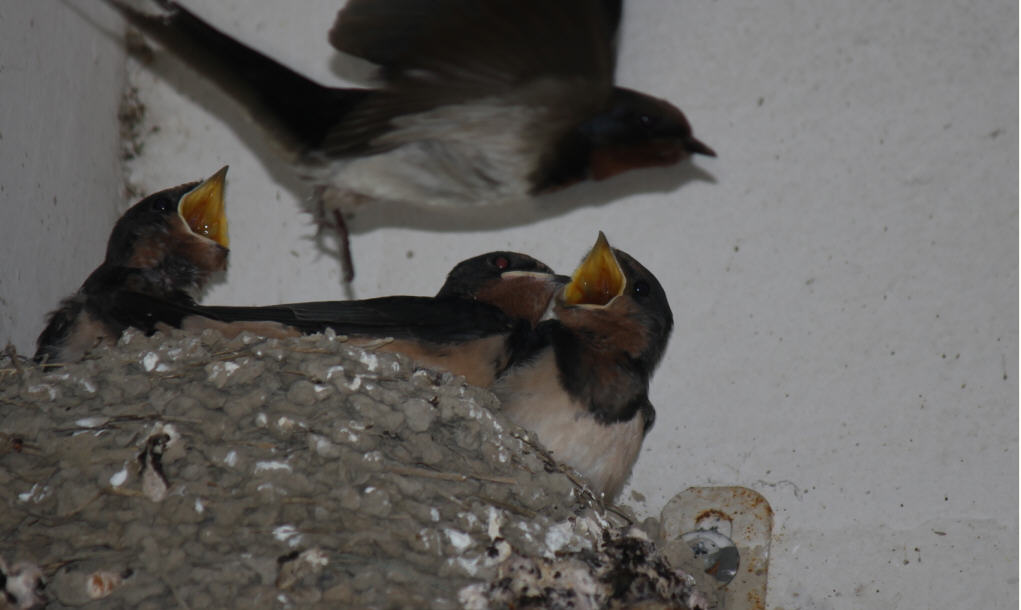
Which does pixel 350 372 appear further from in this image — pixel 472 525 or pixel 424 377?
pixel 472 525

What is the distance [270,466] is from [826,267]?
58.6 inches

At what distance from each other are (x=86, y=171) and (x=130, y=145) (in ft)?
0.96

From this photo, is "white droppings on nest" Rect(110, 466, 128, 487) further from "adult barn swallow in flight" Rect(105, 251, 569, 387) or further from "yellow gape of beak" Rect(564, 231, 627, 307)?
"yellow gape of beak" Rect(564, 231, 627, 307)

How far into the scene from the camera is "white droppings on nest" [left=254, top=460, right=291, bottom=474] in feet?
6.89

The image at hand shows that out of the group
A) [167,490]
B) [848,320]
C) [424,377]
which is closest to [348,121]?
[424,377]

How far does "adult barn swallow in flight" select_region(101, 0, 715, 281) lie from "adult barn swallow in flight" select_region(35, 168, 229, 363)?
25 centimetres

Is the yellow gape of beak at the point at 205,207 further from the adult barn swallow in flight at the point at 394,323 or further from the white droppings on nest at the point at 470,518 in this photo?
the white droppings on nest at the point at 470,518

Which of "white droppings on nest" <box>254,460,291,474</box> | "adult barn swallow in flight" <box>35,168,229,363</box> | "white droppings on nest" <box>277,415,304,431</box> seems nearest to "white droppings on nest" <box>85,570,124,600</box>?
"white droppings on nest" <box>254,460,291,474</box>

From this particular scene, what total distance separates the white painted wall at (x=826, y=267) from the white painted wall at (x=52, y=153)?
0.07 feet

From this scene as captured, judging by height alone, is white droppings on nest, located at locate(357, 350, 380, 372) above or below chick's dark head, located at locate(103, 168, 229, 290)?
above

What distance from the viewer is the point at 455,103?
9.04 ft

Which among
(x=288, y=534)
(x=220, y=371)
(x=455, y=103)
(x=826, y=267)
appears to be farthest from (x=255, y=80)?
(x=826, y=267)

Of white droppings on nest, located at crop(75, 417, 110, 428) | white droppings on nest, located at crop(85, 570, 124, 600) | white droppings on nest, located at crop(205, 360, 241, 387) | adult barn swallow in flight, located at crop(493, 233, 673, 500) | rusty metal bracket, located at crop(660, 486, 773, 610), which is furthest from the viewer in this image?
rusty metal bracket, located at crop(660, 486, 773, 610)

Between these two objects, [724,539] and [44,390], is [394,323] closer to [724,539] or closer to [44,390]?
[44,390]
